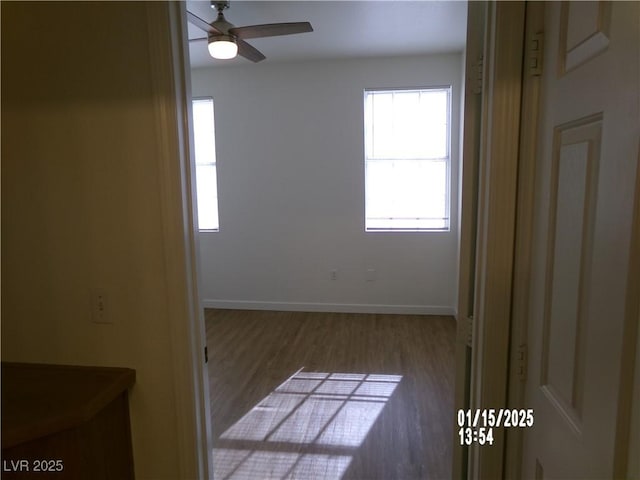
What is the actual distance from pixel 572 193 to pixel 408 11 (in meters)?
2.67

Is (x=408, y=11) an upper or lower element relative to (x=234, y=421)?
upper

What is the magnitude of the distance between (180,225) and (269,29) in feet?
5.93

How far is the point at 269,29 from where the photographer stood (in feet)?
8.12

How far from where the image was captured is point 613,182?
68 cm

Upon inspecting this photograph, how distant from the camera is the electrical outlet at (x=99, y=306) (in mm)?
1254

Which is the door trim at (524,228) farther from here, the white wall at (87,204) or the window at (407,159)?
the window at (407,159)

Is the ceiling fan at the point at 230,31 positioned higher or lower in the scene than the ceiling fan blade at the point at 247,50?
lower

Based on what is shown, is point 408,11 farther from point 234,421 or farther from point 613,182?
point 234,421

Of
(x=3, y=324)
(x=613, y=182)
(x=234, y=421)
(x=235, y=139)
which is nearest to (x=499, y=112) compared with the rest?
(x=613, y=182)

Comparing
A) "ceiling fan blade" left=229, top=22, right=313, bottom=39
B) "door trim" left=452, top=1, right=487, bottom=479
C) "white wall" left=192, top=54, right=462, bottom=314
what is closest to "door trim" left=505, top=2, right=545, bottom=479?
"door trim" left=452, top=1, right=487, bottom=479

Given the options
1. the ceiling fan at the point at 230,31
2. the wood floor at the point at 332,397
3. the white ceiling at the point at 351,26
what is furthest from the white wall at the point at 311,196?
the ceiling fan at the point at 230,31

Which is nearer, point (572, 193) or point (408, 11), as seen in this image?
point (572, 193)

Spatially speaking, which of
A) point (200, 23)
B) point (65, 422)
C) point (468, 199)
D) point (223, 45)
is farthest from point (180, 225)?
point (223, 45)
